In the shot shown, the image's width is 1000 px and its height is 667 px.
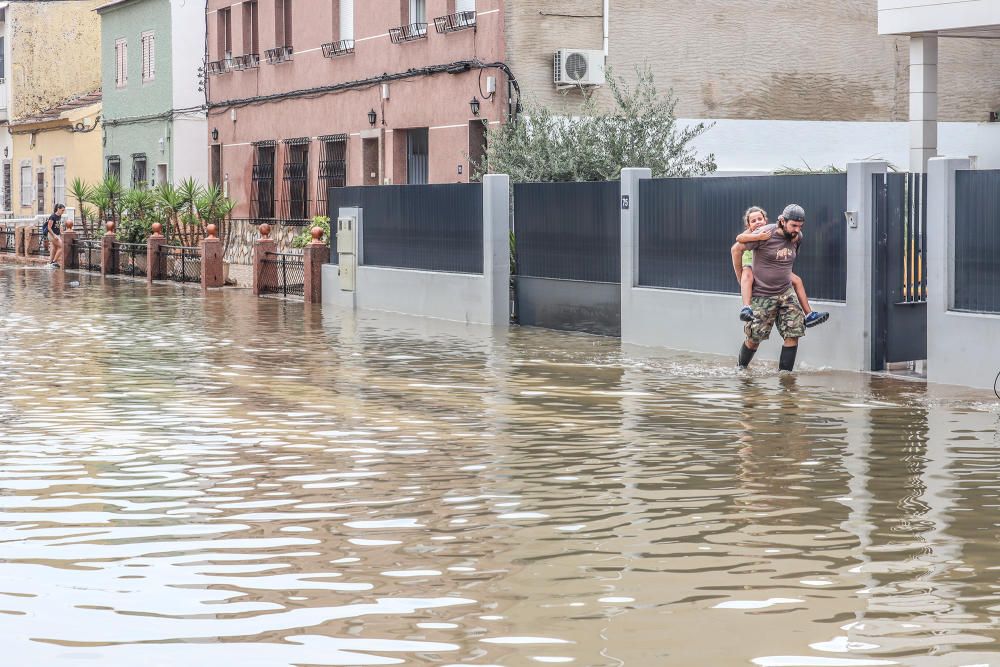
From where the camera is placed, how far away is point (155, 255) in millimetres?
34969

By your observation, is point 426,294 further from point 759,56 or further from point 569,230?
point 759,56

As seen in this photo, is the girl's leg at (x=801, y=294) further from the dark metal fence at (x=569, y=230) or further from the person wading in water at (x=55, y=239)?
the person wading in water at (x=55, y=239)

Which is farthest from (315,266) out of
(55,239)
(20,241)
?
(20,241)

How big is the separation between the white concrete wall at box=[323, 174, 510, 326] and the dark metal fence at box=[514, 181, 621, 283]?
271 mm

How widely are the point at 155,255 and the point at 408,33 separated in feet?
25.7

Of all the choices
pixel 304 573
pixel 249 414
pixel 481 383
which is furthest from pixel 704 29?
pixel 304 573

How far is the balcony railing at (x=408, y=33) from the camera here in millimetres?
30219

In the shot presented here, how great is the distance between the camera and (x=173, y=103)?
43.3 meters

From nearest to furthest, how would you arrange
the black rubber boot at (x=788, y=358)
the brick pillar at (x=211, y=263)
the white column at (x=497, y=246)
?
the black rubber boot at (x=788, y=358) → the white column at (x=497, y=246) → the brick pillar at (x=211, y=263)

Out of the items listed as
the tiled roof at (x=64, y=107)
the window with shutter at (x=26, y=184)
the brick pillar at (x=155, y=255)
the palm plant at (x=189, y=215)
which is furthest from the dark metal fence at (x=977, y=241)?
the window with shutter at (x=26, y=184)

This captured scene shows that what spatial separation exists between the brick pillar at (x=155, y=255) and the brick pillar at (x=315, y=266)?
24.3 feet

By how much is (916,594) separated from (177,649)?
2.91 metres

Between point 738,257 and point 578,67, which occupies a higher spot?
point 578,67

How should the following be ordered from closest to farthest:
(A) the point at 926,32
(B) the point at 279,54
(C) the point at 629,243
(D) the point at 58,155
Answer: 1. (C) the point at 629,243
2. (A) the point at 926,32
3. (B) the point at 279,54
4. (D) the point at 58,155
